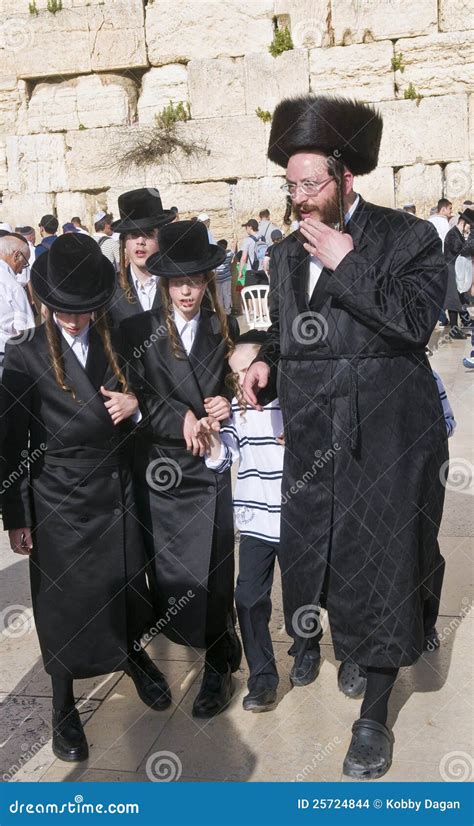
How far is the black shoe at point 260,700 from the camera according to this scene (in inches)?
142

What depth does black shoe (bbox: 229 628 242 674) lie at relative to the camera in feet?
12.8

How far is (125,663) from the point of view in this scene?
3584mm

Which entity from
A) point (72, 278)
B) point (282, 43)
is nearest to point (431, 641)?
point (72, 278)

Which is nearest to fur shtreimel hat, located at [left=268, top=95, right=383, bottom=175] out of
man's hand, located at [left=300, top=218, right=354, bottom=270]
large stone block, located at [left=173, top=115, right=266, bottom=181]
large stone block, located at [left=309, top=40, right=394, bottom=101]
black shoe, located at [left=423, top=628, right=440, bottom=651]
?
man's hand, located at [left=300, top=218, right=354, bottom=270]

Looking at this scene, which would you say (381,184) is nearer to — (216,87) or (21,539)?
(216,87)

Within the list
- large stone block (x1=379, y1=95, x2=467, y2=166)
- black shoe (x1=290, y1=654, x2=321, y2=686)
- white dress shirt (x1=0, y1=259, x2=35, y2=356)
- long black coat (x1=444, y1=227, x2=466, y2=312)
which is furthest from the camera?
large stone block (x1=379, y1=95, x2=467, y2=166)

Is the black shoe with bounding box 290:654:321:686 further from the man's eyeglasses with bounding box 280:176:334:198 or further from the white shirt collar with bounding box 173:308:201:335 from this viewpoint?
the man's eyeglasses with bounding box 280:176:334:198

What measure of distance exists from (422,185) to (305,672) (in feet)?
45.1

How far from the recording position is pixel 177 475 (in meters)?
3.67

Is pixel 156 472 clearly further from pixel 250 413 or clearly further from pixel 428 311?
pixel 428 311

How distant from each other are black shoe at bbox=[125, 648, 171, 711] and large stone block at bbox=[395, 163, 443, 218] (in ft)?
44.8

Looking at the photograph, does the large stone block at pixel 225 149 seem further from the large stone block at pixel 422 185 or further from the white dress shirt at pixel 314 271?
the white dress shirt at pixel 314 271

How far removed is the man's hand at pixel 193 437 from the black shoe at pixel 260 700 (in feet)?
3.11

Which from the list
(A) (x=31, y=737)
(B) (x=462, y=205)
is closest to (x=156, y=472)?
(A) (x=31, y=737)
